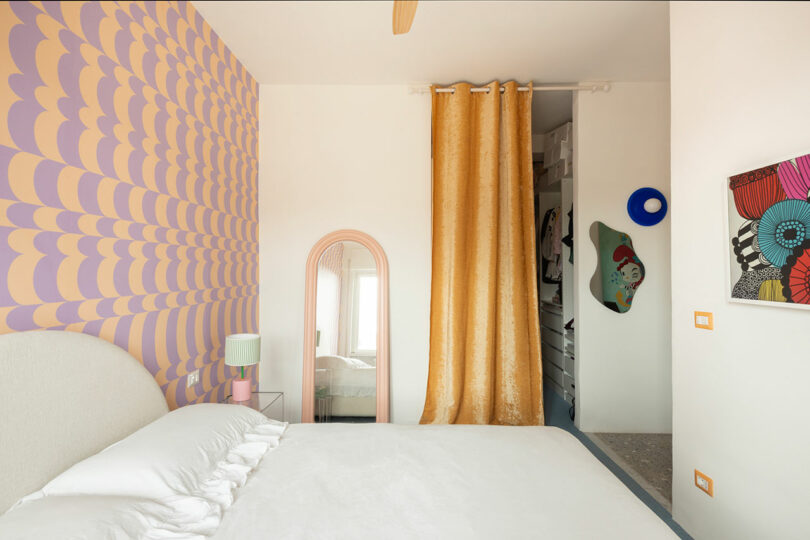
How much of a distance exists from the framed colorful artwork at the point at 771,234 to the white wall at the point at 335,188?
1.80 m

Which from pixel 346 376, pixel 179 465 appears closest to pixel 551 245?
pixel 346 376

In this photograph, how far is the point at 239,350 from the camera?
6.59ft

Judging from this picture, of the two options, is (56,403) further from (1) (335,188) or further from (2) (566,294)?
(2) (566,294)

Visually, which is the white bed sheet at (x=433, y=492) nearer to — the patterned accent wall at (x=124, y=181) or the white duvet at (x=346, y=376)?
the patterned accent wall at (x=124, y=181)

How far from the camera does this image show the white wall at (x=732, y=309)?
3.98 feet

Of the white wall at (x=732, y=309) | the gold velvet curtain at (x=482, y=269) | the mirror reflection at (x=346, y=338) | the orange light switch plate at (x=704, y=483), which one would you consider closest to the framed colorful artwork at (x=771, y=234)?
the white wall at (x=732, y=309)

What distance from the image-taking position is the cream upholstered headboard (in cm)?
98

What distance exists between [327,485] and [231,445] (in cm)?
45

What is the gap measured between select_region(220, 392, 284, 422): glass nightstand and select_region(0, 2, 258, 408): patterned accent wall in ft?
0.61

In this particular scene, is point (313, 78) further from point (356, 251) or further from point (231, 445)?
point (231, 445)

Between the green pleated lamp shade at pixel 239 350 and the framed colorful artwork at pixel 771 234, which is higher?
the framed colorful artwork at pixel 771 234

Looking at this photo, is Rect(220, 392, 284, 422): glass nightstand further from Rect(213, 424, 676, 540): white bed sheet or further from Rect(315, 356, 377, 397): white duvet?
Rect(213, 424, 676, 540): white bed sheet

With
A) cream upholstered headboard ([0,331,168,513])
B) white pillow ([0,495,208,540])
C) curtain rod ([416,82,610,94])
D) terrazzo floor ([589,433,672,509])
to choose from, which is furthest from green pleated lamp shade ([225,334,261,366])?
terrazzo floor ([589,433,672,509])

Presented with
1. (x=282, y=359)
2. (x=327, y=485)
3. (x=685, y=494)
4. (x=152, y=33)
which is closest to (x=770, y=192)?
(x=685, y=494)
